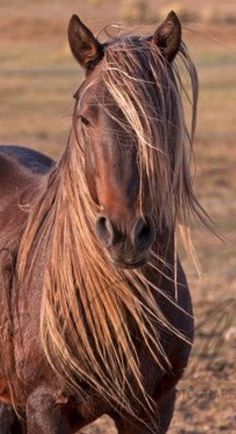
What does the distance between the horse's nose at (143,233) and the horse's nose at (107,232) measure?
5 cm

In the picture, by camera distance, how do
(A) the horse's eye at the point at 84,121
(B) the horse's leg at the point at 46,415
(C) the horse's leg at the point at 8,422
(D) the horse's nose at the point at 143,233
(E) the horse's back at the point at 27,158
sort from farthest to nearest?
(E) the horse's back at the point at 27,158 → (C) the horse's leg at the point at 8,422 → (B) the horse's leg at the point at 46,415 → (A) the horse's eye at the point at 84,121 → (D) the horse's nose at the point at 143,233

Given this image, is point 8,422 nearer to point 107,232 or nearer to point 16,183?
point 16,183

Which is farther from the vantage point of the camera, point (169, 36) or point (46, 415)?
point (46, 415)

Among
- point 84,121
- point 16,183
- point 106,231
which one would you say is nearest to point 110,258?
point 106,231

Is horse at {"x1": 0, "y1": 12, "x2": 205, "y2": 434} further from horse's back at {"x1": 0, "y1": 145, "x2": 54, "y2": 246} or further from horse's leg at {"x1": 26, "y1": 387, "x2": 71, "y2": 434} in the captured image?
horse's back at {"x1": 0, "y1": 145, "x2": 54, "y2": 246}

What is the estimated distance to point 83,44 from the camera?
4.69 m

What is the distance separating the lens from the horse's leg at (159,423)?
5.05 meters

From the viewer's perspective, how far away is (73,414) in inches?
194

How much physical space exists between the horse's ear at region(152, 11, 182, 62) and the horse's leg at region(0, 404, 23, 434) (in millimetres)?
1622

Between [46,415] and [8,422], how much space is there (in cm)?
67

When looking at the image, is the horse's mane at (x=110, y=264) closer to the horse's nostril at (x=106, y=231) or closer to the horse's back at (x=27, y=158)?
the horse's nostril at (x=106, y=231)

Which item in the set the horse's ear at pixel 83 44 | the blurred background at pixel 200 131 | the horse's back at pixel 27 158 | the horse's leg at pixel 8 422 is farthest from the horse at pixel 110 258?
the horse's back at pixel 27 158

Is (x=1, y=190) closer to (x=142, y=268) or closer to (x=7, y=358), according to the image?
(x=7, y=358)

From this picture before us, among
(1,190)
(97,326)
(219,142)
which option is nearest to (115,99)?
(97,326)
